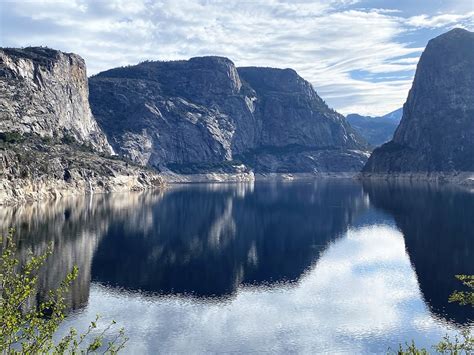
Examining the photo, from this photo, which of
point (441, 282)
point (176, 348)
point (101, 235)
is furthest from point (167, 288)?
point (101, 235)

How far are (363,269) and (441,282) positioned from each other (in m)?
17.8

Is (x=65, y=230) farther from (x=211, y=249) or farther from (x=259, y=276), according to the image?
(x=259, y=276)

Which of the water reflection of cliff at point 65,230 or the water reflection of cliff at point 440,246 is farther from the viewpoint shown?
the water reflection of cliff at point 65,230

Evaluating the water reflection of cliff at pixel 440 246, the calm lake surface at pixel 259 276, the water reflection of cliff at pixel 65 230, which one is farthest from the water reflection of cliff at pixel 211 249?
the water reflection of cliff at pixel 440 246

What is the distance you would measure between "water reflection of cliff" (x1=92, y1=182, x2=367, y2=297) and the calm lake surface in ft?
1.06

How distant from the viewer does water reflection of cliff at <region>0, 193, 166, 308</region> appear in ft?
249

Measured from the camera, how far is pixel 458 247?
342 feet

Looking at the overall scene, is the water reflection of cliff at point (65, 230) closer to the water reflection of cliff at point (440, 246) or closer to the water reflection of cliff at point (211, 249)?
the water reflection of cliff at point (211, 249)

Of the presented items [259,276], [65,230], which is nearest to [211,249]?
[259,276]

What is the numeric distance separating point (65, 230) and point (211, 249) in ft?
115

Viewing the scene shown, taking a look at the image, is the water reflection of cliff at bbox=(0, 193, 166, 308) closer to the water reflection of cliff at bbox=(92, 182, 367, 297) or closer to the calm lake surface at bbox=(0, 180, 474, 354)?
the calm lake surface at bbox=(0, 180, 474, 354)

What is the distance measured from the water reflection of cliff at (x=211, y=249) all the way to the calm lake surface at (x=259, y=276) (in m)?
0.32

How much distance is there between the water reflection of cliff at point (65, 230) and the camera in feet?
249

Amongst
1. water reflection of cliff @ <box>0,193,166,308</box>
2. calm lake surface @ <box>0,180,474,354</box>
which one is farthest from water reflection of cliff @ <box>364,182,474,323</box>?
water reflection of cliff @ <box>0,193,166,308</box>
